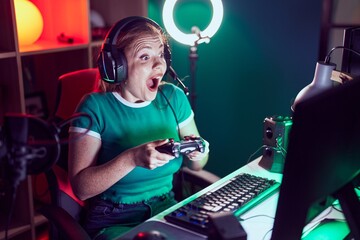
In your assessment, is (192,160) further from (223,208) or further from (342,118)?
(342,118)

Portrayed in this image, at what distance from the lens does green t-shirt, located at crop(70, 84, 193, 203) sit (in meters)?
1.45

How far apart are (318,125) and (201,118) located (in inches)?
77.6

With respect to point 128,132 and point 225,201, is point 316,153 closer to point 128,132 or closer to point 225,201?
point 225,201

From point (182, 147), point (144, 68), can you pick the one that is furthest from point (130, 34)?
point (182, 147)

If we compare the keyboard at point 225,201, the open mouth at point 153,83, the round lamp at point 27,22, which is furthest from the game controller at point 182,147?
the round lamp at point 27,22

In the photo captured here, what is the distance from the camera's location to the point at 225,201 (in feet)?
4.21

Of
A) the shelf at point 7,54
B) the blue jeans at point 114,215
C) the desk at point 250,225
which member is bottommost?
the blue jeans at point 114,215

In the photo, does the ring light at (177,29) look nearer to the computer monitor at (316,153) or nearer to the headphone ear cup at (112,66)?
the headphone ear cup at (112,66)

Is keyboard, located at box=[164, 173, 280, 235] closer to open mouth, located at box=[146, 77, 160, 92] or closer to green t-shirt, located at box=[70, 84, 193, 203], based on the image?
green t-shirt, located at box=[70, 84, 193, 203]

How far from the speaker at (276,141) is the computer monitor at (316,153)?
578 millimetres

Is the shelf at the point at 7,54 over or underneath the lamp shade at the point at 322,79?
underneath

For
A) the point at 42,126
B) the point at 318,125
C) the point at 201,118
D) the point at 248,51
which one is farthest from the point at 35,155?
the point at 201,118

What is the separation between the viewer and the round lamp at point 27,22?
6.86ft

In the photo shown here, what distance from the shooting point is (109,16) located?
2.59 meters
